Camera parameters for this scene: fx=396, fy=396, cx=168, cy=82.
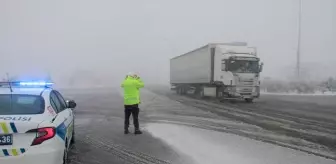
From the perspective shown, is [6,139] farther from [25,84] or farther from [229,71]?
[229,71]

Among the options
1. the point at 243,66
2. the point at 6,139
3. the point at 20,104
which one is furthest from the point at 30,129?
the point at 243,66

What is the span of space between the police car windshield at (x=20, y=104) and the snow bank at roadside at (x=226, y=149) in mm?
2904

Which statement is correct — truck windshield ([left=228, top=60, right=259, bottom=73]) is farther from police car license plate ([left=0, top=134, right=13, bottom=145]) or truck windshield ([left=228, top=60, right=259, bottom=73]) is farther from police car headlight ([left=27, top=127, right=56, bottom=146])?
police car license plate ([left=0, top=134, right=13, bottom=145])

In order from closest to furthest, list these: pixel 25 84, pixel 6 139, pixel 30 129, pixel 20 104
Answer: pixel 6 139, pixel 30 129, pixel 20 104, pixel 25 84

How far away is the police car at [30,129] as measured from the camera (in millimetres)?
5180

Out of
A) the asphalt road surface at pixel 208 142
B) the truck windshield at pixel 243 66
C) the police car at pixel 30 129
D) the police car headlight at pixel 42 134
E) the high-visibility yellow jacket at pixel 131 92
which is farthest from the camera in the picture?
the truck windshield at pixel 243 66

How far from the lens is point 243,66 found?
76.1 ft

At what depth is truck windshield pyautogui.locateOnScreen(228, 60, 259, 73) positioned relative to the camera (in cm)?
2303

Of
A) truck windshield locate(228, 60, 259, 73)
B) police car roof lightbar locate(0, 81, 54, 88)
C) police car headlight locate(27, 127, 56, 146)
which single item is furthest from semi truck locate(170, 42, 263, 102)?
police car headlight locate(27, 127, 56, 146)

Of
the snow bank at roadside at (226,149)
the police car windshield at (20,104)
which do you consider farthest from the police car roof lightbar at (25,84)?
the snow bank at roadside at (226,149)

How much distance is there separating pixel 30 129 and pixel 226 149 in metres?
4.27

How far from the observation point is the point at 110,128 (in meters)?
12.1

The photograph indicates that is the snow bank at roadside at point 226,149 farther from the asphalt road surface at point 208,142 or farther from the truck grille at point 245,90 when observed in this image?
the truck grille at point 245,90

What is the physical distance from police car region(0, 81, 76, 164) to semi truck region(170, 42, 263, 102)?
1744 cm
